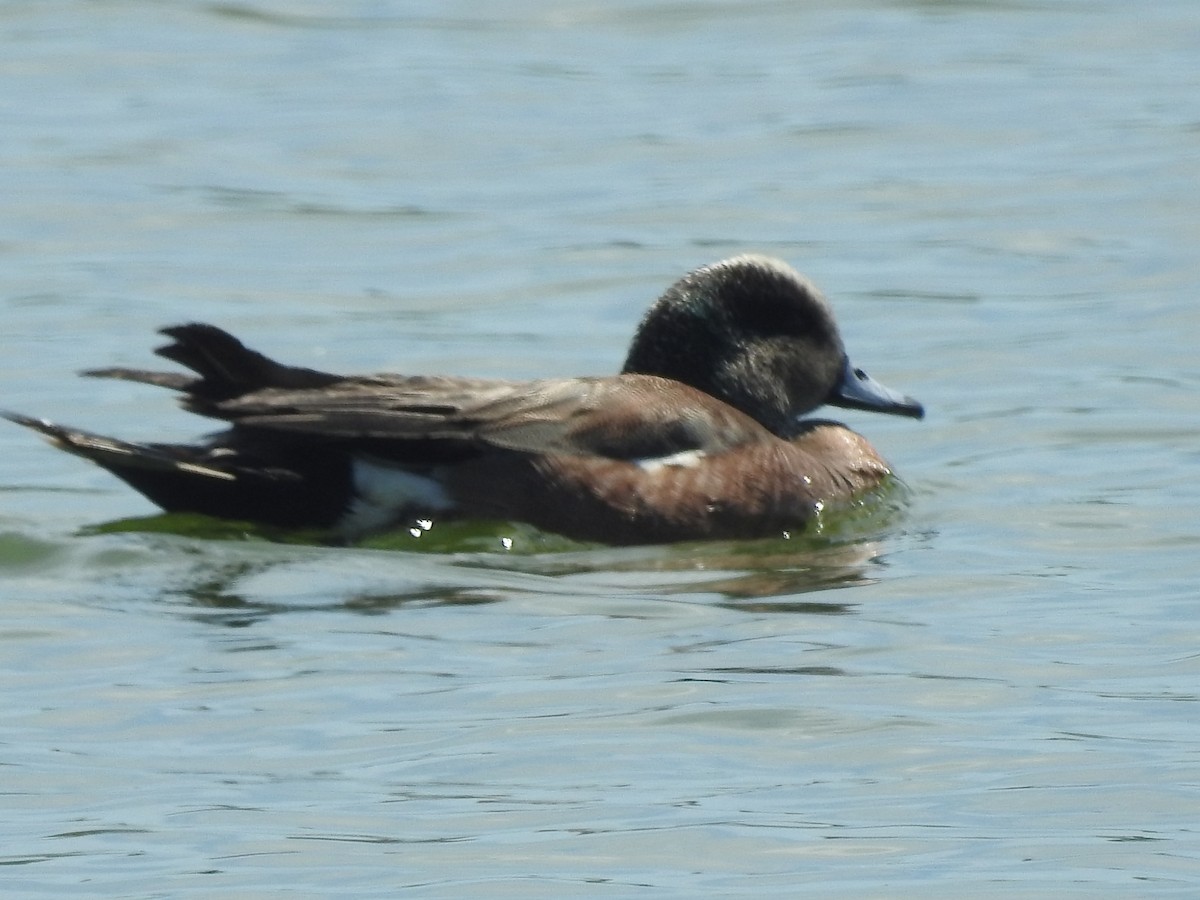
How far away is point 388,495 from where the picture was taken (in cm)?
937

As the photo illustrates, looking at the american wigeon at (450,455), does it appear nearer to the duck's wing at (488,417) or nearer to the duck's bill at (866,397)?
the duck's wing at (488,417)

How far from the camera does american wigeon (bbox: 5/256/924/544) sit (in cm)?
923

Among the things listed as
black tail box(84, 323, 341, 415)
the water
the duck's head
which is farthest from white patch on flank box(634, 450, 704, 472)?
black tail box(84, 323, 341, 415)

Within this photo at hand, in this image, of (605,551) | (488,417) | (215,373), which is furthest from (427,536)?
(215,373)

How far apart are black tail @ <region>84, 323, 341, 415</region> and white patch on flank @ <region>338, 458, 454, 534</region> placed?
0.34m

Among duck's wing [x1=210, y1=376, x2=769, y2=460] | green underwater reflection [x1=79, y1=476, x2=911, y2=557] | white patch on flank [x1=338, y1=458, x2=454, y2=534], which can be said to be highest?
duck's wing [x1=210, y1=376, x2=769, y2=460]

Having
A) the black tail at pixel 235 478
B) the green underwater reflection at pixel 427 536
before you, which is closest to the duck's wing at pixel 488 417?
the black tail at pixel 235 478

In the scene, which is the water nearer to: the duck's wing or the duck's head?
the duck's wing

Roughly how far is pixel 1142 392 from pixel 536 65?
9.54m

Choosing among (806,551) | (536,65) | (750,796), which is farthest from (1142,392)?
(536,65)

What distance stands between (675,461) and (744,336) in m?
1.01

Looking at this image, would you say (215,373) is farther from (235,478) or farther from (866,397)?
(866,397)

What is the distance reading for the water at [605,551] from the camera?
641cm

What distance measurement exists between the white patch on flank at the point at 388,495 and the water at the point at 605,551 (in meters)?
0.14
